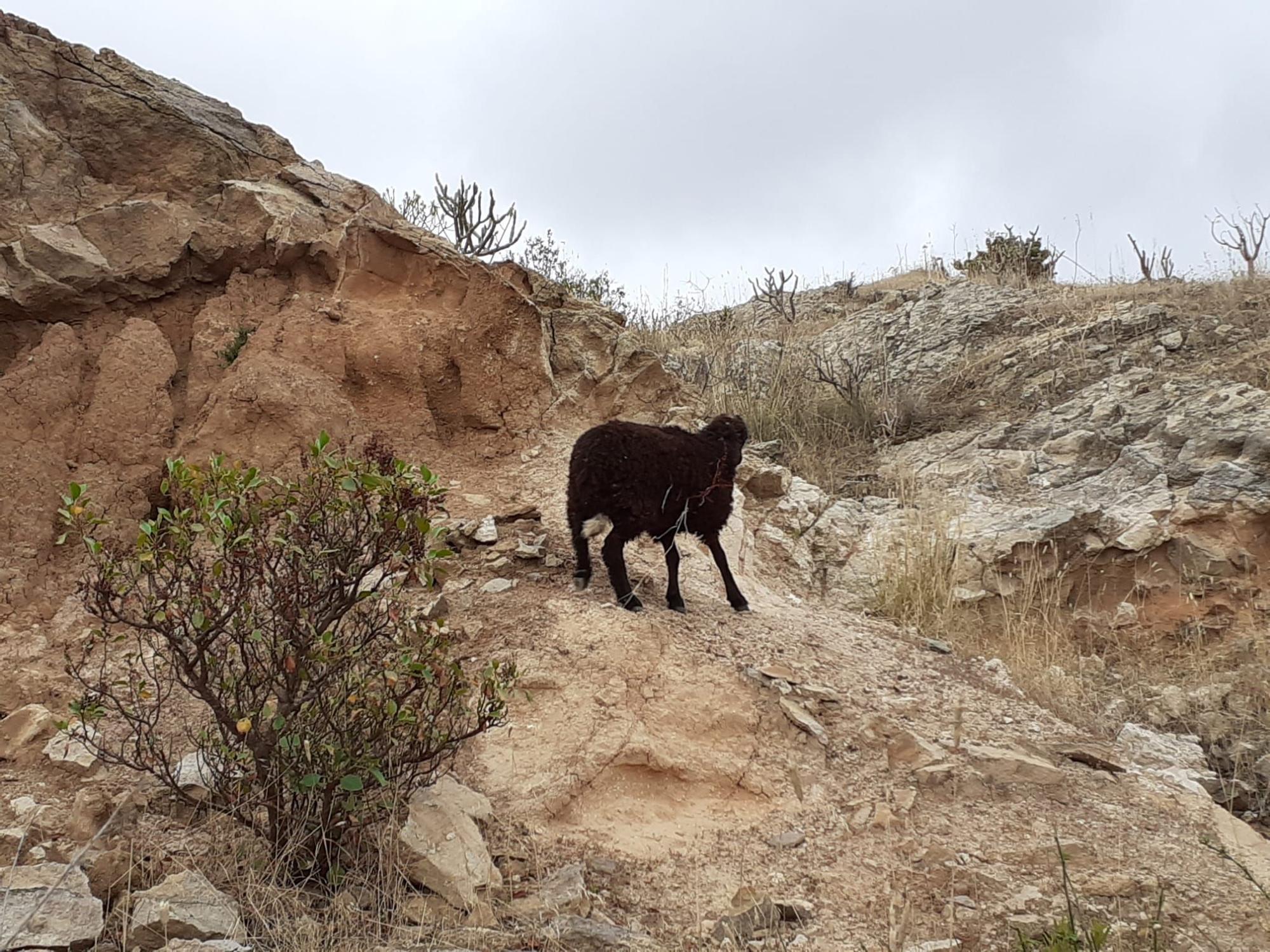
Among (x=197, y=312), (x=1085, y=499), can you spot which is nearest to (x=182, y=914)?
(x=197, y=312)

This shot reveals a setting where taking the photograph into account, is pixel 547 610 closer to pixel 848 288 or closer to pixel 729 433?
pixel 729 433

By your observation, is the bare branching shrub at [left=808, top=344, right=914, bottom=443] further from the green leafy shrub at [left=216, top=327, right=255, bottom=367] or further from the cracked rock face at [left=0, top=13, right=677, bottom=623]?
the green leafy shrub at [left=216, top=327, right=255, bottom=367]

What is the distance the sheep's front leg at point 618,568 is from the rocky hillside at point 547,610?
0.15 metres

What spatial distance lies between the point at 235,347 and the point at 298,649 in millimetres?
3416

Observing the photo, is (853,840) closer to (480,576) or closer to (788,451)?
(480,576)

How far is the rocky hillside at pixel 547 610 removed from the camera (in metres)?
2.75

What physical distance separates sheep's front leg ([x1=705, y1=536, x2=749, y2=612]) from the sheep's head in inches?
20.4

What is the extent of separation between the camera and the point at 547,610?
4.48 m

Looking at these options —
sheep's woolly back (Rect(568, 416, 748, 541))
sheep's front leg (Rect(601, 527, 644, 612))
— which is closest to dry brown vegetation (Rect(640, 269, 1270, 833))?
sheep's woolly back (Rect(568, 416, 748, 541))

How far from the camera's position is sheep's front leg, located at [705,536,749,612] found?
5.17 meters

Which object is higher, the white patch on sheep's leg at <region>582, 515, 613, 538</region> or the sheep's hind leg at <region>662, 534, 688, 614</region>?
the white patch on sheep's leg at <region>582, 515, 613, 538</region>

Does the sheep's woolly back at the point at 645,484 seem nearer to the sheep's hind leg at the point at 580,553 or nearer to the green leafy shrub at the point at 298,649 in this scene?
the sheep's hind leg at the point at 580,553

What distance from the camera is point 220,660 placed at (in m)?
2.70

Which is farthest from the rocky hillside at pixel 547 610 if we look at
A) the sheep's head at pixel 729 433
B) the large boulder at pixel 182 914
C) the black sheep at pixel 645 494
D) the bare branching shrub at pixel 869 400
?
the sheep's head at pixel 729 433
